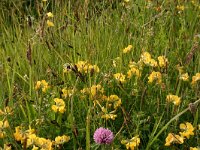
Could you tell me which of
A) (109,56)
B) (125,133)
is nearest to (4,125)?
(125,133)

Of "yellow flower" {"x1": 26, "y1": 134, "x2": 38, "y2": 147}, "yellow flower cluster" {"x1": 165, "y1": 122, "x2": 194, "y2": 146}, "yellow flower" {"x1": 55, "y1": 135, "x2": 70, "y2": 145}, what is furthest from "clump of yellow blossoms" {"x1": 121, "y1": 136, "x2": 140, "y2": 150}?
"yellow flower" {"x1": 26, "y1": 134, "x2": 38, "y2": 147}

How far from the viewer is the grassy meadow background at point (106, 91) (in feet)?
5.57

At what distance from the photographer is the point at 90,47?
7.66 feet

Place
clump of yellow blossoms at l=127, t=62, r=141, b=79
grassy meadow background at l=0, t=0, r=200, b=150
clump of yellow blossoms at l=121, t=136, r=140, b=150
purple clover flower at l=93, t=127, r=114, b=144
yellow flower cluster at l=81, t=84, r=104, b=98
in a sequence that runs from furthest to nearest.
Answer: clump of yellow blossoms at l=127, t=62, r=141, b=79 → yellow flower cluster at l=81, t=84, r=104, b=98 → grassy meadow background at l=0, t=0, r=200, b=150 → clump of yellow blossoms at l=121, t=136, r=140, b=150 → purple clover flower at l=93, t=127, r=114, b=144

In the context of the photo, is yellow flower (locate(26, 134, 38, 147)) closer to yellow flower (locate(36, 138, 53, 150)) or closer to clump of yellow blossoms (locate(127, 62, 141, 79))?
yellow flower (locate(36, 138, 53, 150))

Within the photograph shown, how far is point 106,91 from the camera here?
Answer: 6.69 feet

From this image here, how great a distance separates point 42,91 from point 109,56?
0.52 metres

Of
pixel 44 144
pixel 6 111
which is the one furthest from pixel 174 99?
pixel 6 111

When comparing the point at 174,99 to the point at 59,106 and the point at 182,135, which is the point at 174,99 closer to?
the point at 182,135

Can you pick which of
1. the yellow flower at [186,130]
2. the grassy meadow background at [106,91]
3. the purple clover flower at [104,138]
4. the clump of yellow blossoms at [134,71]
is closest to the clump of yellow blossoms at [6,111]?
the grassy meadow background at [106,91]

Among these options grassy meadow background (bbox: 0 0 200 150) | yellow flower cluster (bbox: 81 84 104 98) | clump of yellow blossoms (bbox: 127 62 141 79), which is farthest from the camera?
clump of yellow blossoms (bbox: 127 62 141 79)

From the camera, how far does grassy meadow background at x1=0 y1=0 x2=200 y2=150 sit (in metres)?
1.70

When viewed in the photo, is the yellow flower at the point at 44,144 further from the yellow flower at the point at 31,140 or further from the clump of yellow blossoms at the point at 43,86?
the clump of yellow blossoms at the point at 43,86

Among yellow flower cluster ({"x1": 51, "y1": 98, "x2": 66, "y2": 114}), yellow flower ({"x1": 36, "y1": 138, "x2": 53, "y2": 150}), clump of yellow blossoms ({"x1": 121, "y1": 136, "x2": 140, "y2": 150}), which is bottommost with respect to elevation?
clump of yellow blossoms ({"x1": 121, "y1": 136, "x2": 140, "y2": 150})
